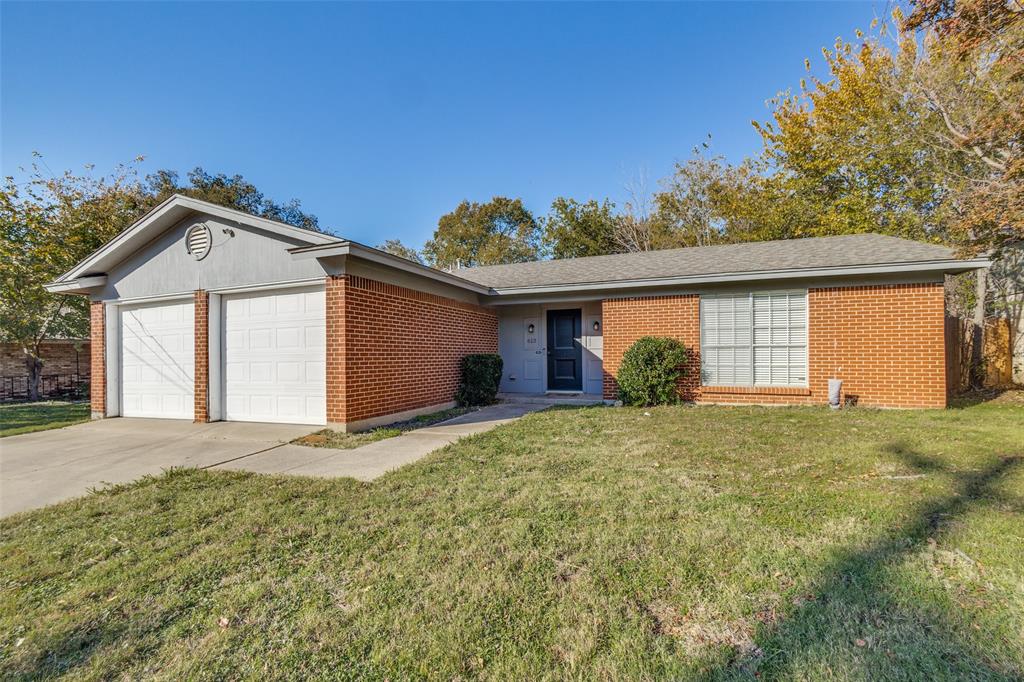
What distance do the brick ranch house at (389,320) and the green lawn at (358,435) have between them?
9.5 inches

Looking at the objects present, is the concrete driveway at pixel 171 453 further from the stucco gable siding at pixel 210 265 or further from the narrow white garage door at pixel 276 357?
the stucco gable siding at pixel 210 265

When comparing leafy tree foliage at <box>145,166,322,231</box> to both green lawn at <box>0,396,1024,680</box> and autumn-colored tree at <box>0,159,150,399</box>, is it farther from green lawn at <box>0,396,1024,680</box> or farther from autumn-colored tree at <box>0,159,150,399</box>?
green lawn at <box>0,396,1024,680</box>

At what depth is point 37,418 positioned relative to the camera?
31.0 ft

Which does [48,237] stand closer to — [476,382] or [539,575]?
[476,382]

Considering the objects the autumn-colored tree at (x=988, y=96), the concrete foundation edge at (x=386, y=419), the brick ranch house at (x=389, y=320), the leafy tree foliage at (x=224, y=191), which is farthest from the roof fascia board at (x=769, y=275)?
the leafy tree foliage at (x=224, y=191)

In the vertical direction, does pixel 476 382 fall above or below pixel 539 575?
above

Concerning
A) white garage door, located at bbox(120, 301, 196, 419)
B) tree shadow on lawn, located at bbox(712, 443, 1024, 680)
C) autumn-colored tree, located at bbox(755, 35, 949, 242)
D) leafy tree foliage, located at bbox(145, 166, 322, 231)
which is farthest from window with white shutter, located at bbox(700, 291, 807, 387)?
leafy tree foliage, located at bbox(145, 166, 322, 231)

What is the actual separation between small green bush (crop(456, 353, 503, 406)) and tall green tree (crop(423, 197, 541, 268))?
23.3 m

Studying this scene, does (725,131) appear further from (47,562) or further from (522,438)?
(47,562)

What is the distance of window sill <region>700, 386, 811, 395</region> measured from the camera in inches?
347

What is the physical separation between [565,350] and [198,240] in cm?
818

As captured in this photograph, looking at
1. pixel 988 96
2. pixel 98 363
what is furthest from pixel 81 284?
pixel 988 96

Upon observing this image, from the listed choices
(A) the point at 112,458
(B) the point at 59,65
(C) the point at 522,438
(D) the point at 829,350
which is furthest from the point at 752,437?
(B) the point at 59,65

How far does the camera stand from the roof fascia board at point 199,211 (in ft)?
23.6
